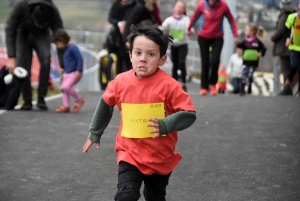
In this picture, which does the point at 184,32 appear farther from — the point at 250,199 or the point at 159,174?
the point at 159,174

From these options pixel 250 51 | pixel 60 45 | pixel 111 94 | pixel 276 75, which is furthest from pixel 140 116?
pixel 276 75

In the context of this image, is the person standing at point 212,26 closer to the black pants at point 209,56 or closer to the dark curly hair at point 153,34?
the black pants at point 209,56

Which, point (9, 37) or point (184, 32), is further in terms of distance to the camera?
point (184, 32)

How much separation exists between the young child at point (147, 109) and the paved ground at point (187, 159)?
125 centimetres

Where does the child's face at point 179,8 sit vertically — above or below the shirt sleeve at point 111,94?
below

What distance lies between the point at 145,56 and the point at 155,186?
0.83 metres

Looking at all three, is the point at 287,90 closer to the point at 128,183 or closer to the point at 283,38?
the point at 283,38

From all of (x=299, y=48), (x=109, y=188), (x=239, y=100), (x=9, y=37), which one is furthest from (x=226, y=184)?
(x=299, y=48)

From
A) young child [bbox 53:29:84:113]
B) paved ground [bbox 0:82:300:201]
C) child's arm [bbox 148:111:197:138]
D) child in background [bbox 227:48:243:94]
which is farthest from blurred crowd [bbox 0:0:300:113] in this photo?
child's arm [bbox 148:111:197:138]

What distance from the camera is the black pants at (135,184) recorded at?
460cm

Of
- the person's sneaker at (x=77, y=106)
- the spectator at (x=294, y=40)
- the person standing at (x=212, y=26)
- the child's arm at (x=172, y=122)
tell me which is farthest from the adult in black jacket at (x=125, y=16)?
the child's arm at (x=172, y=122)

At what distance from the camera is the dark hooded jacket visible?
11250 millimetres

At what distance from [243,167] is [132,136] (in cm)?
258

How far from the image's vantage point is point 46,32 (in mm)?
11648
